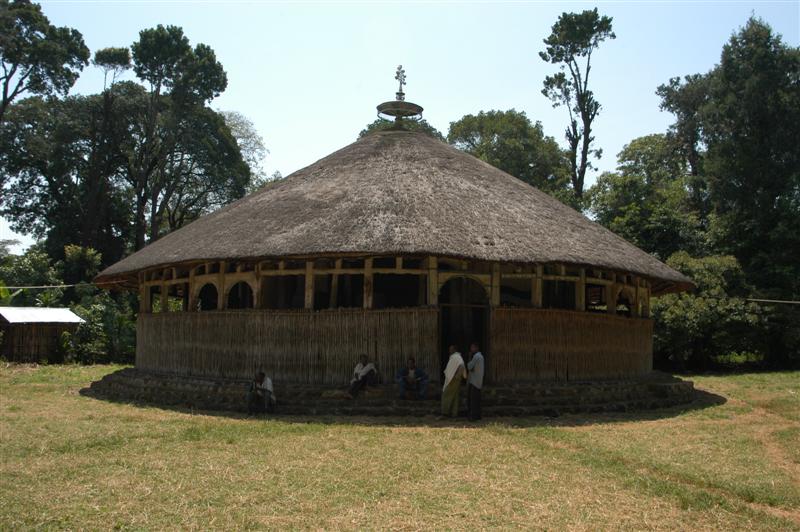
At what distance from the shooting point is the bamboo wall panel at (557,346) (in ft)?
44.4

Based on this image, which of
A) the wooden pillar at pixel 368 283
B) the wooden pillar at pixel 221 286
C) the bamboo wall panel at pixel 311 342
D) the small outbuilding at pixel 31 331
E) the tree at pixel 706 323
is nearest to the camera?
the bamboo wall panel at pixel 311 342

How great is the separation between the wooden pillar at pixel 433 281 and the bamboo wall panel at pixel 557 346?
1.22 m

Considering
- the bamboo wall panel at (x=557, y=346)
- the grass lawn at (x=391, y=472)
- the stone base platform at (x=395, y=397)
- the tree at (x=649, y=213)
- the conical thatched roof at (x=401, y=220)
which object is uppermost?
the tree at (x=649, y=213)

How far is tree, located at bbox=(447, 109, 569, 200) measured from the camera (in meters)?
40.6

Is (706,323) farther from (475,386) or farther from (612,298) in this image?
(475,386)

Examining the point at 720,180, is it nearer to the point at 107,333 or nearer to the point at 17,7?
the point at 107,333

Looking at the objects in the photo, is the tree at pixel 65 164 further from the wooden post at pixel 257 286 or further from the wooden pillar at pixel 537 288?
the wooden pillar at pixel 537 288

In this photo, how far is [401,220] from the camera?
1360 cm

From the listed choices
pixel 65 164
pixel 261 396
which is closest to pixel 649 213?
pixel 261 396

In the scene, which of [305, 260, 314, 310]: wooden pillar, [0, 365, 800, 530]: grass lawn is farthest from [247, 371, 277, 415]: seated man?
[305, 260, 314, 310]: wooden pillar

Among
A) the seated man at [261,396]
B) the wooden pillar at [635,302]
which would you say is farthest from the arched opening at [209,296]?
the wooden pillar at [635,302]

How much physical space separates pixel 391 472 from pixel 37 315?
21490mm

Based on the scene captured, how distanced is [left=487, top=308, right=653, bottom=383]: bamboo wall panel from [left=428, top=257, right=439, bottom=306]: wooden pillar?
122 cm

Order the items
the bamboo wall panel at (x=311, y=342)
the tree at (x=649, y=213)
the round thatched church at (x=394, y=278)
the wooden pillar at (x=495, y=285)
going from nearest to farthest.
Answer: the bamboo wall panel at (x=311, y=342) → the round thatched church at (x=394, y=278) → the wooden pillar at (x=495, y=285) → the tree at (x=649, y=213)
